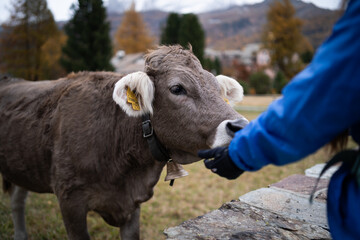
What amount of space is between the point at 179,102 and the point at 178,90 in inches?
3.8

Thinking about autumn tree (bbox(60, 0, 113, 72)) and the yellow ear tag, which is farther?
autumn tree (bbox(60, 0, 113, 72))

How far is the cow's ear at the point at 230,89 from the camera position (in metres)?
2.26

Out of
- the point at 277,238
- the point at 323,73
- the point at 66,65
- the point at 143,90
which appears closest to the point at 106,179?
the point at 143,90

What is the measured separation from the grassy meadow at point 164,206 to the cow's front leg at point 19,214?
18 centimetres

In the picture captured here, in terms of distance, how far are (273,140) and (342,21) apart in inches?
17.2

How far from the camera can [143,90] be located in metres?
1.91

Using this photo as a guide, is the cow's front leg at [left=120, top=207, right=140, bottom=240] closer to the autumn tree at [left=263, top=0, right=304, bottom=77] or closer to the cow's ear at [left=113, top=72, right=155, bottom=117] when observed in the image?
the cow's ear at [left=113, top=72, right=155, bottom=117]

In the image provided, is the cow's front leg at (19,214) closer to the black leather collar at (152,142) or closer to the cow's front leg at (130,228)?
the cow's front leg at (130,228)

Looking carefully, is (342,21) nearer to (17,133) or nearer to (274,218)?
(274,218)

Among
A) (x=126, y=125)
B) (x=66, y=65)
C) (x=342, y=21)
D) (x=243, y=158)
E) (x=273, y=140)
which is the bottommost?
(x=66, y=65)

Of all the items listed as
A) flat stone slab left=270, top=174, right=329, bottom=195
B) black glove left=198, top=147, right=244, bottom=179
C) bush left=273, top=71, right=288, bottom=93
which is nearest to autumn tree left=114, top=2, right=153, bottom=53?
bush left=273, top=71, right=288, bottom=93

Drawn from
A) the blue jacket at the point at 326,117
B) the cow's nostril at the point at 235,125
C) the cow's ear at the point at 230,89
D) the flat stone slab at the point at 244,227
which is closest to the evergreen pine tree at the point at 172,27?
the cow's ear at the point at 230,89

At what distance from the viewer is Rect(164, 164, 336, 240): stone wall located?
1.88m

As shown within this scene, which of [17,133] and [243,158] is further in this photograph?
[17,133]
